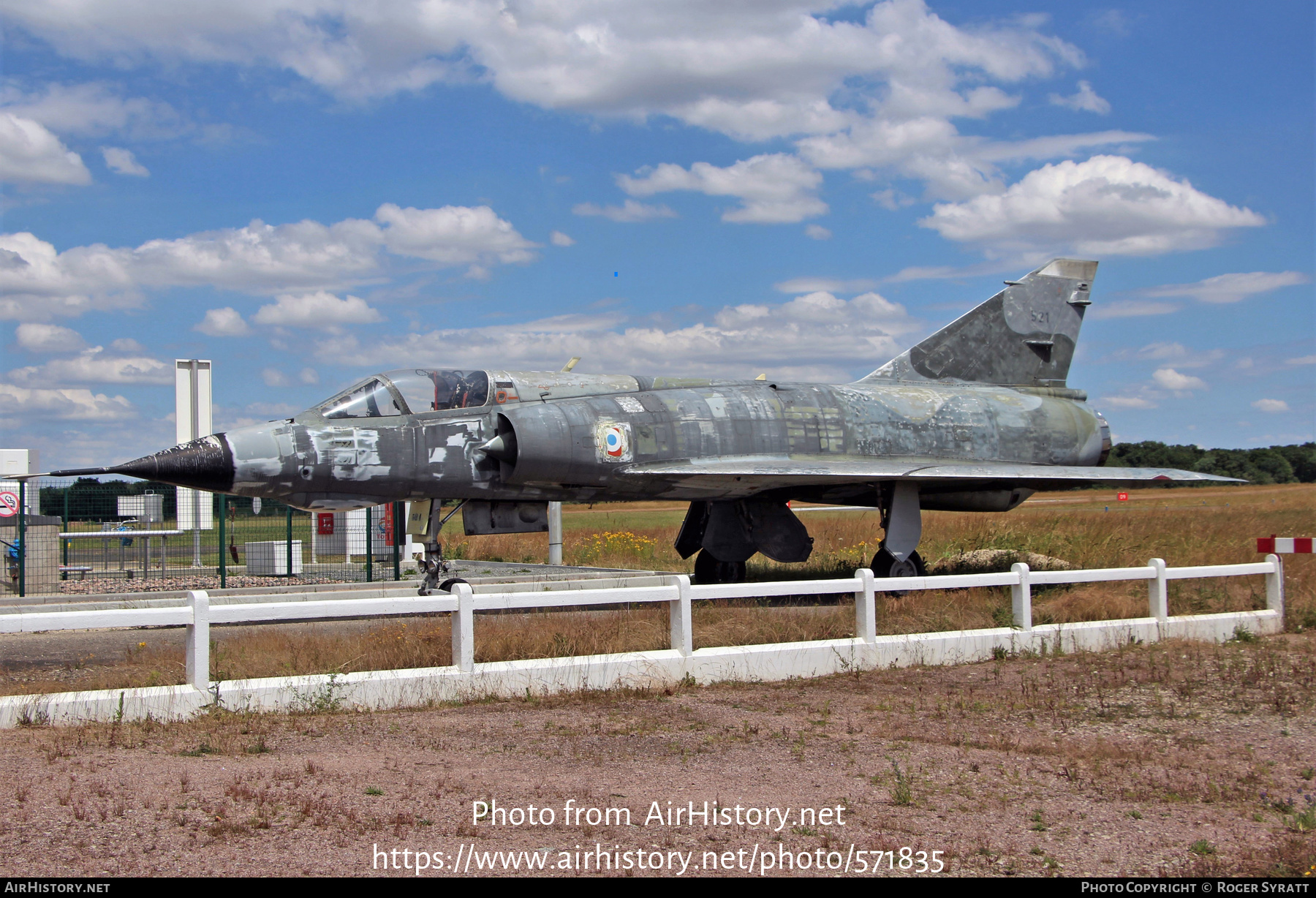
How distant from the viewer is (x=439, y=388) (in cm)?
1442

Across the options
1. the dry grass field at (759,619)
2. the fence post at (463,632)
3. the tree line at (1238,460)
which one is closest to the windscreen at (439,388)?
the dry grass field at (759,619)

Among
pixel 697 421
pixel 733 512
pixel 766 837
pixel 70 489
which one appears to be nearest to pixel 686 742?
pixel 766 837

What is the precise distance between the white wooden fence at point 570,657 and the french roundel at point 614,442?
519 centimetres

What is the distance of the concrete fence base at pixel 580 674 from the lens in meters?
7.43

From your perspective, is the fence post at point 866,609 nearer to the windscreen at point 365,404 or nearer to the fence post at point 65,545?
the windscreen at point 365,404

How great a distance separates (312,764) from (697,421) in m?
10.3

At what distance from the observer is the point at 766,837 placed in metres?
5.12

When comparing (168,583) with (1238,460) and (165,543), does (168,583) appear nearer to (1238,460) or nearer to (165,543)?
(165,543)

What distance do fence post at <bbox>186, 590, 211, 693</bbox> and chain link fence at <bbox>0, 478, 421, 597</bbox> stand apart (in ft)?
30.0

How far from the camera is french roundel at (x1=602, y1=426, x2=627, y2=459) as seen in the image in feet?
49.1

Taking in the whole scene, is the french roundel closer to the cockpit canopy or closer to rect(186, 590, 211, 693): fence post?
the cockpit canopy

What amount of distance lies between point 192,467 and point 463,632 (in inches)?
219

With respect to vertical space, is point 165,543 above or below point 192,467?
below

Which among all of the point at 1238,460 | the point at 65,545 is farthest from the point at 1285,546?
the point at 1238,460
